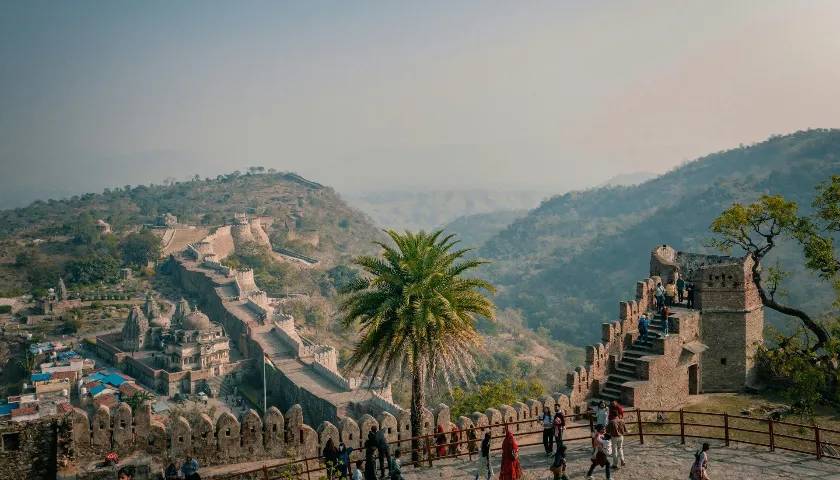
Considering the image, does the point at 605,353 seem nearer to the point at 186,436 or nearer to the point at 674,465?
the point at 674,465

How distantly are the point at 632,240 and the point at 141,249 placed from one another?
295ft

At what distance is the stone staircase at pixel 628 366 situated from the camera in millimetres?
18906

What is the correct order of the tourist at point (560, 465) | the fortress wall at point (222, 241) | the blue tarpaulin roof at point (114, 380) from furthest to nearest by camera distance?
the fortress wall at point (222, 241) < the blue tarpaulin roof at point (114, 380) < the tourist at point (560, 465)

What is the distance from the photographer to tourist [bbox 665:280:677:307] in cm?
2136

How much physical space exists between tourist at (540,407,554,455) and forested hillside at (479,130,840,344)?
7202 centimetres

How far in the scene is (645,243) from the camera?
435ft

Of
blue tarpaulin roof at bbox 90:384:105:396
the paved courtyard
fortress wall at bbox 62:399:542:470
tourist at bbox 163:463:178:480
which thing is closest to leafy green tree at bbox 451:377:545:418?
fortress wall at bbox 62:399:542:470

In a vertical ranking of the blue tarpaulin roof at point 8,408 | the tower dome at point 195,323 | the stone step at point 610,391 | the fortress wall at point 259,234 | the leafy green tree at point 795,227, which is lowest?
the blue tarpaulin roof at point 8,408

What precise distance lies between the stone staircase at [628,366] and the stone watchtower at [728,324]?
1448 millimetres

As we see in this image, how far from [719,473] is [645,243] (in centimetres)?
12535

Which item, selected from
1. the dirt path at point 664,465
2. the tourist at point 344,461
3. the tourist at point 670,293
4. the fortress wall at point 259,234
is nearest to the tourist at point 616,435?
the dirt path at point 664,465

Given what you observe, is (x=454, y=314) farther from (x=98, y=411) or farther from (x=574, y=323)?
(x=574, y=323)

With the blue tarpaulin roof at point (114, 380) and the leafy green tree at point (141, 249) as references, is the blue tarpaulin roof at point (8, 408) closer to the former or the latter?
the blue tarpaulin roof at point (114, 380)

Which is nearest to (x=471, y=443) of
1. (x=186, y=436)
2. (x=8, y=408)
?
(x=186, y=436)
